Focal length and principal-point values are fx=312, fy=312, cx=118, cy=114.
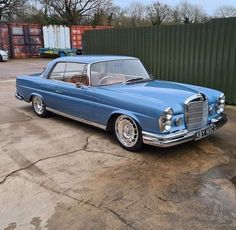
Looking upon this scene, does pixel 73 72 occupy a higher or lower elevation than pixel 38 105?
higher

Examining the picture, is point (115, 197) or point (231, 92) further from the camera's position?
point (231, 92)

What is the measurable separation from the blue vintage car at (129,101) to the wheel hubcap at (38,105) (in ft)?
0.75

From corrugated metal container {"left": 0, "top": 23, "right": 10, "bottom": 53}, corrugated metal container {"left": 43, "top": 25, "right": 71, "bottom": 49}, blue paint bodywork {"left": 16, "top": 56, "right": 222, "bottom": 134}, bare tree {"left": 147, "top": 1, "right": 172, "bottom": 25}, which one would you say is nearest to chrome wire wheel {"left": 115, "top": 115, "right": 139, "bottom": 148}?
blue paint bodywork {"left": 16, "top": 56, "right": 222, "bottom": 134}

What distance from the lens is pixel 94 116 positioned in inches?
221

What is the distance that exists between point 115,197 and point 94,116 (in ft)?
7.28

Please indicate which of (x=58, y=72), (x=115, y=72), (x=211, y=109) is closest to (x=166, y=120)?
(x=211, y=109)

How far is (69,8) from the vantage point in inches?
1500

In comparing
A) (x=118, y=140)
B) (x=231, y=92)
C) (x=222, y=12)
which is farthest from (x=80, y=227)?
(x=222, y=12)

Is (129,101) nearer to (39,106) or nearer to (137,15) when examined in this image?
(39,106)

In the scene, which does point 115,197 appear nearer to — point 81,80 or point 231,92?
point 81,80

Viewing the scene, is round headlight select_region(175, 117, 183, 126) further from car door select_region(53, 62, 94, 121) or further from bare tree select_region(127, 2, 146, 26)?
bare tree select_region(127, 2, 146, 26)

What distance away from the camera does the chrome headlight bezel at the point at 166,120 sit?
446 centimetres

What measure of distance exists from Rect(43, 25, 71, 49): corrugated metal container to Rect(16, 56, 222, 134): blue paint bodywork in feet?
76.0

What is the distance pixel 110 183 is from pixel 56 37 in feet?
88.7
